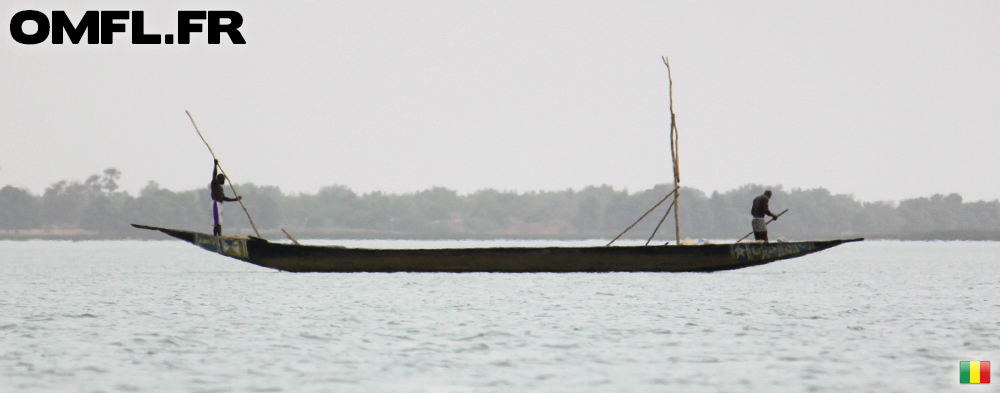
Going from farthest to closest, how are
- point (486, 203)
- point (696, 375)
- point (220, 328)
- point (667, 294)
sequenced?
point (486, 203) → point (667, 294) → point (220, 328) → point (696, 375)

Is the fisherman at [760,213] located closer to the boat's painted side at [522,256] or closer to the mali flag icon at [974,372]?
the boat's painted side at [522,256]

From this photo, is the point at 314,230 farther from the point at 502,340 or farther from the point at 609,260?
the point at 502,340

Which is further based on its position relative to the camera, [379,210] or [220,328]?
[379,210]

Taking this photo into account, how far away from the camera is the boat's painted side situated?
19.9 m

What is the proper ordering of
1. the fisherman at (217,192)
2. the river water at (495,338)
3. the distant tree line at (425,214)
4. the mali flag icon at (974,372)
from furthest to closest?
the distant tree line at (425,214), the fisherman at (217,192), the river water at (495,338), the mali flag icon at (974,372)

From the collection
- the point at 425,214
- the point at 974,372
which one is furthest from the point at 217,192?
the point at 425,214

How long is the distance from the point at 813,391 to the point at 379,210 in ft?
400

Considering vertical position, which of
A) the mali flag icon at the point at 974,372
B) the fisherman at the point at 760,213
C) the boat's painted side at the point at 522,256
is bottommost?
the mali flag icon at the point at 974,372

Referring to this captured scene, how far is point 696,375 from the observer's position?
27.9ft

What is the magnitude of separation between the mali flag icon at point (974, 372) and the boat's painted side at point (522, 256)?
11.2 metres

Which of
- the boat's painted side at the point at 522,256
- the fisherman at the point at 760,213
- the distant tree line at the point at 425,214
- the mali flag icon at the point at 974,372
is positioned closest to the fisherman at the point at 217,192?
the boat's painted side at the point at 522,256

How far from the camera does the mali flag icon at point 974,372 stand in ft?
26.4

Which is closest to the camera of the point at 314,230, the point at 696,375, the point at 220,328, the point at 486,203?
the point at 696,375

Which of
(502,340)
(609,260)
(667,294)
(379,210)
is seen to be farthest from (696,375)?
(379,210)
